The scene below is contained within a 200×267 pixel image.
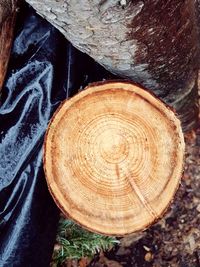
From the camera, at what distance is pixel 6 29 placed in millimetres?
1447

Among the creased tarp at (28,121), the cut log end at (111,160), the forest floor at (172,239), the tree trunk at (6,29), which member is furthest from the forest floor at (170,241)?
the tree trunk at (6,29)

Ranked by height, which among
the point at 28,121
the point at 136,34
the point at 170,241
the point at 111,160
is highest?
the point at 136,34

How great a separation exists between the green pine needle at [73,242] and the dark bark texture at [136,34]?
0.76 m

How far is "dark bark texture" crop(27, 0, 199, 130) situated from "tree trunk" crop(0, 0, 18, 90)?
32 centimetres

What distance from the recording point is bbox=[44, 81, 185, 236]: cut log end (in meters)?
1.30

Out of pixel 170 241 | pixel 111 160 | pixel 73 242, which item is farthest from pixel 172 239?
pixel 111 160

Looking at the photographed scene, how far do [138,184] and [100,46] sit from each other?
1.45 feet

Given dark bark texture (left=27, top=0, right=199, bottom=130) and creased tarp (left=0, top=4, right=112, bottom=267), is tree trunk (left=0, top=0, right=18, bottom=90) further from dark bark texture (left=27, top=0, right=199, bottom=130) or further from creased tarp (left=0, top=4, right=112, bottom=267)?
dark bark texture (left=27, top=0, right=199, bottom=130)

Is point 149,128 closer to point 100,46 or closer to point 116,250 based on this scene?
point 100,46

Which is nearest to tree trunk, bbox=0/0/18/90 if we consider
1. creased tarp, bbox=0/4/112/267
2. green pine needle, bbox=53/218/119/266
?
creased tarp, bbox=0/4/112/267

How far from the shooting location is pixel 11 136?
1.51 m

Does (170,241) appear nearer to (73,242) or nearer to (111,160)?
(73,242)

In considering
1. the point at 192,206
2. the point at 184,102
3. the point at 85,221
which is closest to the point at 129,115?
the point at 85,221

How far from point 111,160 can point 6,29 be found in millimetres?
592
